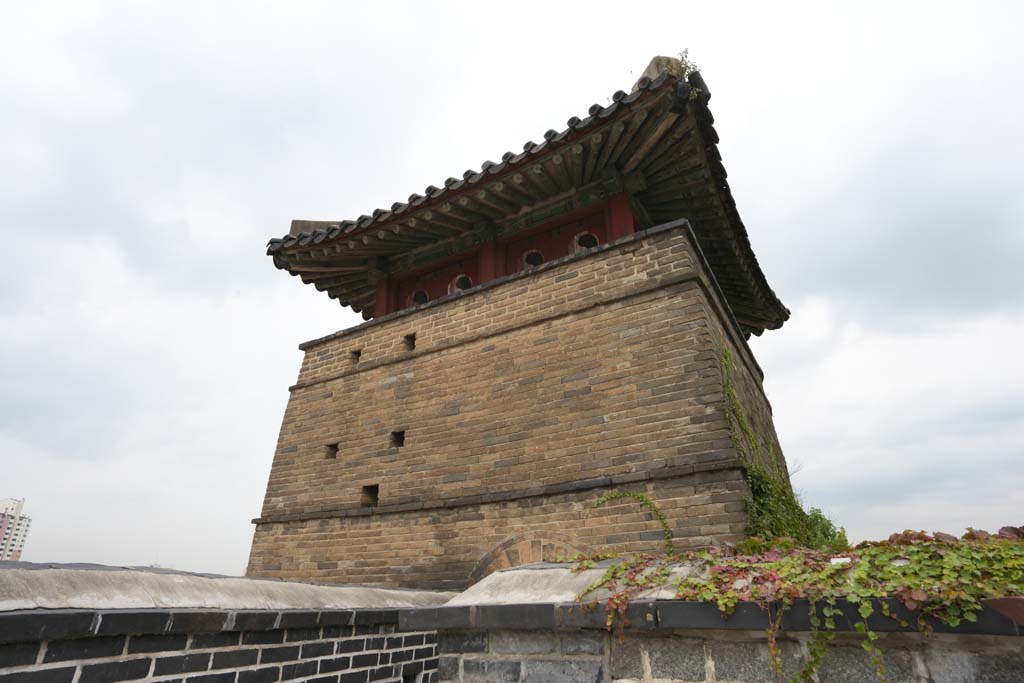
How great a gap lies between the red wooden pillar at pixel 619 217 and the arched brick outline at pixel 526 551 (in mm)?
3753

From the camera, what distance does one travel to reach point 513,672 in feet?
7.74

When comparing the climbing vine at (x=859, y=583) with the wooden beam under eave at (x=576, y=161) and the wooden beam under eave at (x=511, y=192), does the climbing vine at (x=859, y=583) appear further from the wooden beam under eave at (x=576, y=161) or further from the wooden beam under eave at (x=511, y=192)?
the wooden beam under eave at (x=511, y=192)

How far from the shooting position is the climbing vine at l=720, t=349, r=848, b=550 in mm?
4812

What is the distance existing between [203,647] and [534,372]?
429 centimetres

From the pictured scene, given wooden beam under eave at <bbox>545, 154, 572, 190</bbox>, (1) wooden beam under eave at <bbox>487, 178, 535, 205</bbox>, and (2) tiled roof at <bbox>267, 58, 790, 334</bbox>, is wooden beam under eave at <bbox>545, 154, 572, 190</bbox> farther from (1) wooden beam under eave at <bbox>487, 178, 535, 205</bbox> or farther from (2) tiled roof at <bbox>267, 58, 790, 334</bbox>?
(1) wooden beam under eave at <bbox>487, 178, 535, 205</bbox>

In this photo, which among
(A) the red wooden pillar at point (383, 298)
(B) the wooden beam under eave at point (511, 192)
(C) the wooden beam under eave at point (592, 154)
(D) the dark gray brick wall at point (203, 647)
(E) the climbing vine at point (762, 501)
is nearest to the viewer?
(D) the dark gray brick wall at point (203, 647)

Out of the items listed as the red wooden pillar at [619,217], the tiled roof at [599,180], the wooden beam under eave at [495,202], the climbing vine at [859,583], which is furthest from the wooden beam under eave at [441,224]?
the climbing vine at [859,583]

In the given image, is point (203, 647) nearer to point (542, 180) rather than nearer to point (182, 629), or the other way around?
point (182, 629)

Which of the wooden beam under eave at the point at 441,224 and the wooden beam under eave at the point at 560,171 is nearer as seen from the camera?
the wooden beam under eave at the point at 560,171

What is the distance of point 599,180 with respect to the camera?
7.54 meters

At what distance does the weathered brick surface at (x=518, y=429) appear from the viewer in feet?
17.5

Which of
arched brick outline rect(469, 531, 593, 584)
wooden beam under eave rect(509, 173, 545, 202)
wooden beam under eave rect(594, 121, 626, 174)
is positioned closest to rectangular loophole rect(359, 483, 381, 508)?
arched brick outline rect(469, 531, 593, 584)

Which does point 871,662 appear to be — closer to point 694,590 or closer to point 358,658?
point 694,590

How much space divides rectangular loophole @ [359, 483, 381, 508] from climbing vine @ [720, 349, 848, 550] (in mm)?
4350
